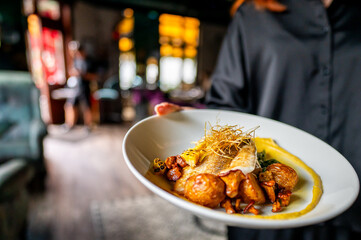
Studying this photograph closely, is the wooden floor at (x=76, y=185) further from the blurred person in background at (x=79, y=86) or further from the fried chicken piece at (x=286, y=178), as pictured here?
the fried chicken piece at (x=286, y=178)

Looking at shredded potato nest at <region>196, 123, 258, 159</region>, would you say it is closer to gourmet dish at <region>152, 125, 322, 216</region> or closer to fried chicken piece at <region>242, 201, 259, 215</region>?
gourmet dish at <region>152, 125, 322, 216</region>

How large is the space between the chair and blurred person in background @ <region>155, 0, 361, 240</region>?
5.93 ft

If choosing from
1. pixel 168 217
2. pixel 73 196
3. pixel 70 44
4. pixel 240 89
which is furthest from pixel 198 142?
pixel 70 44

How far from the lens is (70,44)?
6477 millimetres

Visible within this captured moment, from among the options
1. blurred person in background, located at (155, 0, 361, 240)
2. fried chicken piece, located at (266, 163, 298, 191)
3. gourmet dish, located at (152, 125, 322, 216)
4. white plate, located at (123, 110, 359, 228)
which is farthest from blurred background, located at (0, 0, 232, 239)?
fried chicken piece, located at (266, 163, 298, 191)

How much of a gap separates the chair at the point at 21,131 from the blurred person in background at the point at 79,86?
6.45 ft

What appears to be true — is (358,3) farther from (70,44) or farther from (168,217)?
(70,44)

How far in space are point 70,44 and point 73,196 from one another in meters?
4.98

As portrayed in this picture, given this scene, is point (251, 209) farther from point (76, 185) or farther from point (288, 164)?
point (76, 185)

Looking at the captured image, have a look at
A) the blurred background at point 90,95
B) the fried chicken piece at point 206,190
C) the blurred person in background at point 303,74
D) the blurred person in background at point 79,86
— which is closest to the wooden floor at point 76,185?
the blurred background at point 90,95

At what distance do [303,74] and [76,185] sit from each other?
3245 mm

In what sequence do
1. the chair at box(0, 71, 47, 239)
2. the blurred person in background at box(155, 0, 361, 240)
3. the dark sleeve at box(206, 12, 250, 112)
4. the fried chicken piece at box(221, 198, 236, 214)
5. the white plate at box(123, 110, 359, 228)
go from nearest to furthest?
the white plate at box(123, 110, 359, 228) → the fried chicken piece at box(221, 198, 236, 214) → the blurred person in background at box(155, 0, 361, 240) → the dark sleeve at box(206, 12, 250, 112) → the chair at box(0, 71, 47, 239)

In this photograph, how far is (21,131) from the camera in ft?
11.1

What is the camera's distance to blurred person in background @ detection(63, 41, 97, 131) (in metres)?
5.74
